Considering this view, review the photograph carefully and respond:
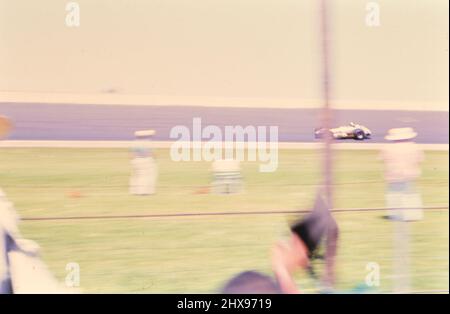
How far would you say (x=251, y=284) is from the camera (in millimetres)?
2508

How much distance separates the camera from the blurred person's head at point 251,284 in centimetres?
245

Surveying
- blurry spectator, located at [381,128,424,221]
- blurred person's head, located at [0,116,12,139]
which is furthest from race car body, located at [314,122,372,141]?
blurred person's head, located at [0,116,12,139]

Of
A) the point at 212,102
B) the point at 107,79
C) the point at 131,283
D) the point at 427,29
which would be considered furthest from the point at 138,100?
the point at 427,29

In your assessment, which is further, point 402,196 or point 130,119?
point 402,196

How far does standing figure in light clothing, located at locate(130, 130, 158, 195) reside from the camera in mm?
2430

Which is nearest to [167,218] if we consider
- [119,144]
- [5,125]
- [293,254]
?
[119,144]

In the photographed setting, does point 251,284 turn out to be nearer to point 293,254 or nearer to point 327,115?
point 293,254

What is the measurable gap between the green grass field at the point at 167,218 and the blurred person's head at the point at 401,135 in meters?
0.13

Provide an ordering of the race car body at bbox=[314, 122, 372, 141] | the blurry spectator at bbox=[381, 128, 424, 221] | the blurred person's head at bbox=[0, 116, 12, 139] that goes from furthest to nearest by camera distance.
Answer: the blurry spectator at bbox=[381, 128, 424, 221], the race car body at bbox=[314, 122, 372, 141], the blurred person's head at bbox=[0, 116, 12, 139]

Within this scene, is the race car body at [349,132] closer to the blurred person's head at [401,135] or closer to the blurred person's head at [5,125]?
the blurred person's head at [401,135]

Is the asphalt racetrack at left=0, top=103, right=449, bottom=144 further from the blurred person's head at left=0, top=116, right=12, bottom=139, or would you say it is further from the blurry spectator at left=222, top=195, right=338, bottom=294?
the blurry spectator at left=222, top=195, right=338, bottom=294

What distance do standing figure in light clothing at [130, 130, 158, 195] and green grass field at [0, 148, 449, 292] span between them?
31mm

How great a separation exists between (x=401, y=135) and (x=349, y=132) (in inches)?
10.7
